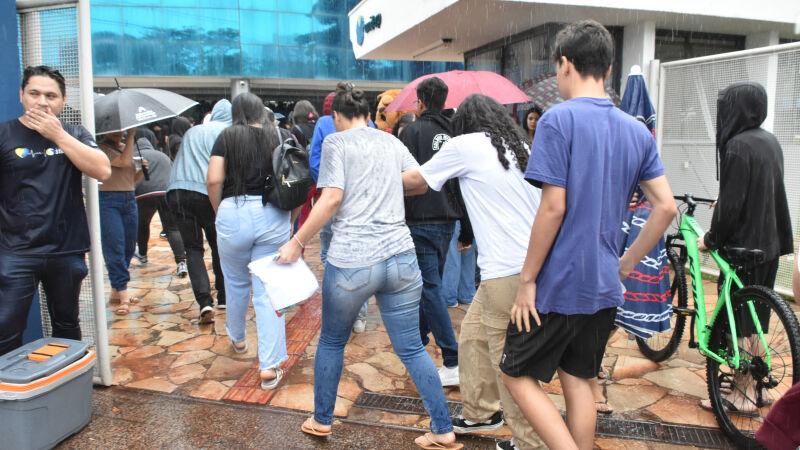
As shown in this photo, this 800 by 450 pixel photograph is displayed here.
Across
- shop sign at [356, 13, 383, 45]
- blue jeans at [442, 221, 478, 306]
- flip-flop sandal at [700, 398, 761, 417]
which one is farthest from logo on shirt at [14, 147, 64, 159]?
shop sign at [356, 13, 383, 45]

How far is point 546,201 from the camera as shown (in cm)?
205

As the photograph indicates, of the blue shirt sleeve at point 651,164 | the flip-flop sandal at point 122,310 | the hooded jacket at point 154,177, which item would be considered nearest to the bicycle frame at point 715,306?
the blue shirt sleeve at point 651,164

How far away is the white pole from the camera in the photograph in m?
3.54

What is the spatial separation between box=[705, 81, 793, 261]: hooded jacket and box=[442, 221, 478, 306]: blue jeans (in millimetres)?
2455

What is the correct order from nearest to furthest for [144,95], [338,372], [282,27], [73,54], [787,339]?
[787,339] → [338,372] → [73,54] → [144,95] → [282,27]

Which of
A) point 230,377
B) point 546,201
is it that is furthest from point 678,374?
point 230,377

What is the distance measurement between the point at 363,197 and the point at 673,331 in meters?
2.48

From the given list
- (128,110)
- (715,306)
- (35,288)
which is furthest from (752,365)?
(128,110)

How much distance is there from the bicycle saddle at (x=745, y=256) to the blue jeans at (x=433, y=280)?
168 cm

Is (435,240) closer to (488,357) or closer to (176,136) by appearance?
(488,357)

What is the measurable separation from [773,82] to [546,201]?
A: 16.0ft

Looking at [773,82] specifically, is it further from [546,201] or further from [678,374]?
[546,201]

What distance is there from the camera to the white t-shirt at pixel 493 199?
2607mm

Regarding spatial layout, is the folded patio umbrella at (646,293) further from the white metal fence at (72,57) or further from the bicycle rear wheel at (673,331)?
the white metal fence at (72,57)
